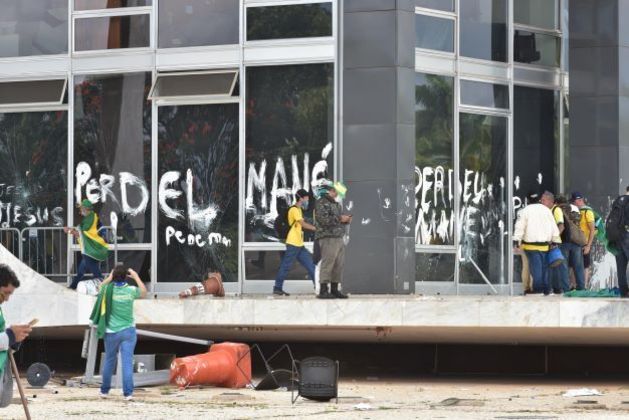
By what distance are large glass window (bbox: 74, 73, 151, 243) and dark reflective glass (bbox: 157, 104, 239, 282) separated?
31cm

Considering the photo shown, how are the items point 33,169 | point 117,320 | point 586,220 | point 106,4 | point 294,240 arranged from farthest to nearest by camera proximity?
1. point 33,169
2. point 106,4
3. point 586,220
4. point 294,240
5. point 117,320

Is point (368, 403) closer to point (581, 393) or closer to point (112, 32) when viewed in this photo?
point (581, 393)

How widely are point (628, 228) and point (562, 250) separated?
115 inches

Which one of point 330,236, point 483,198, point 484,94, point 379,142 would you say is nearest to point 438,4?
point 484,94

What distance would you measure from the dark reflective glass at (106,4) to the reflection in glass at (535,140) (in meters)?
6.26

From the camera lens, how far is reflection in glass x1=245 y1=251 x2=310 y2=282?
80.3 feet

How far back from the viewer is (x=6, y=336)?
39.1 feet

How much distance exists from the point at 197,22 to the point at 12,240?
4.54m

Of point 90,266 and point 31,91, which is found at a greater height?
point 31,91

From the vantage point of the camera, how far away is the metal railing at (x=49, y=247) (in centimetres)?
2500

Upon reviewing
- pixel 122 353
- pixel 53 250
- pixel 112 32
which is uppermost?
pixel 112 32

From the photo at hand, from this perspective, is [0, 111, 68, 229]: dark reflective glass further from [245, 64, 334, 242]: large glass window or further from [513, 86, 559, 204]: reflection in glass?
[513, 86, 559, 204]: reflection in glass

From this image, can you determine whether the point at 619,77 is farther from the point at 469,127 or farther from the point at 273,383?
the point at 273,383

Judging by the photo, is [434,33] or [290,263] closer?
[290,263]
